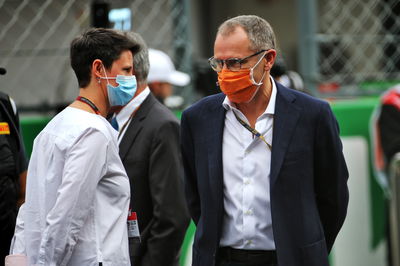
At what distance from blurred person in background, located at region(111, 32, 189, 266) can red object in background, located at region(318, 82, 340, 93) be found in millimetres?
2226

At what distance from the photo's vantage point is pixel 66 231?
303 centimetres

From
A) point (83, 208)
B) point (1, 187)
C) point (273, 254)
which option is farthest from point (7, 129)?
point (273, 254)

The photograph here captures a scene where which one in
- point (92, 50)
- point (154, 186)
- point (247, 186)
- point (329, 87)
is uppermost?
point (92, 50)

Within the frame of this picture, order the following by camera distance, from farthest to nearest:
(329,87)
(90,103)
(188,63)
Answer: (329,87) < (188,63) < (90,103)

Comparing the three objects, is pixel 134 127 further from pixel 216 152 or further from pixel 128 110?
pixel 216 152

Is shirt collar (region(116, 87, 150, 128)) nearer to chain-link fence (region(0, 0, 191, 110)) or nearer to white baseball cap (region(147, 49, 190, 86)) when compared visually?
chain-link fence (region(0, 0, 191, 110))

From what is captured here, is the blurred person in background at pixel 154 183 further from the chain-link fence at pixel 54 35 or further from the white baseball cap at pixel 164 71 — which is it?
the white baseball cap at pixel 164 71

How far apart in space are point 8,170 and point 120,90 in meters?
0.83

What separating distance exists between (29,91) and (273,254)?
3.43 m

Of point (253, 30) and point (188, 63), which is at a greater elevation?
point (253, 30)

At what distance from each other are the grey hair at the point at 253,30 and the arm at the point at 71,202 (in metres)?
0.84

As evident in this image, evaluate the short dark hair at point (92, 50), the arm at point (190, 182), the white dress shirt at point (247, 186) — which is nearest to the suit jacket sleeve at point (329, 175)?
the white dress shirt at point (247, 186)

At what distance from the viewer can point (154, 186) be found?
4.01 metres

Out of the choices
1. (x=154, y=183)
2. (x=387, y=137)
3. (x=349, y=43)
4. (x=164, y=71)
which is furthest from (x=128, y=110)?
(x=349, y=43)
